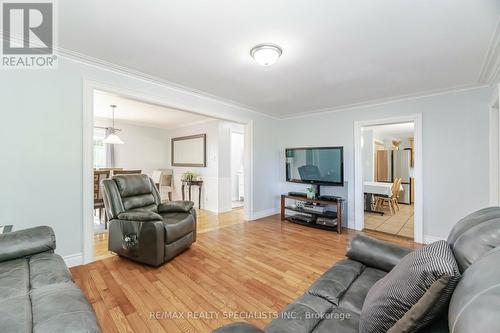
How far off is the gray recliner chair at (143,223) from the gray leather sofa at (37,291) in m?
0.86

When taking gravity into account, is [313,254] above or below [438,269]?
below

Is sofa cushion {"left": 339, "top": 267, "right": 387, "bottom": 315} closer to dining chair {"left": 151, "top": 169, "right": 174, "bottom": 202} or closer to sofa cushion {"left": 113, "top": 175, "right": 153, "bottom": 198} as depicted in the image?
sofa cushion {"left": 113, "top": 175, "right": 153, "bottom": 198}

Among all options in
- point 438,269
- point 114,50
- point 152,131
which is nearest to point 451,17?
point 438,269

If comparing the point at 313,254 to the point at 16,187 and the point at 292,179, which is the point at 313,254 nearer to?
the point at 292,179

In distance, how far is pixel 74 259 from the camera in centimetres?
242

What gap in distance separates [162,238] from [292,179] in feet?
10.0

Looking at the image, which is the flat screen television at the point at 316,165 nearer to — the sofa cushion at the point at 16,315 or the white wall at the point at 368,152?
the white wall at the point at 368,152

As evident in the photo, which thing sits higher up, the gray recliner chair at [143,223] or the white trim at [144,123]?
the white trim at [144,123]

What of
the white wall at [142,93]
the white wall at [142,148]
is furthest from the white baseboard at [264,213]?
the white wall at [142,148]

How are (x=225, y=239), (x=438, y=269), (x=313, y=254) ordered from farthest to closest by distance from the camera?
1. (x=225, y=239)
2. (x=313, y=254)
3. (x=438, y=269)

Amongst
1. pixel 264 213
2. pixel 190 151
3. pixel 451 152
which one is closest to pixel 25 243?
pixel 264 213

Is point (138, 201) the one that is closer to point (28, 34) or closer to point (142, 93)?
point (142, 93)

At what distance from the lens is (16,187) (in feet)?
6.88

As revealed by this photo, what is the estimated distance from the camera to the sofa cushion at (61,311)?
3.02 feet
